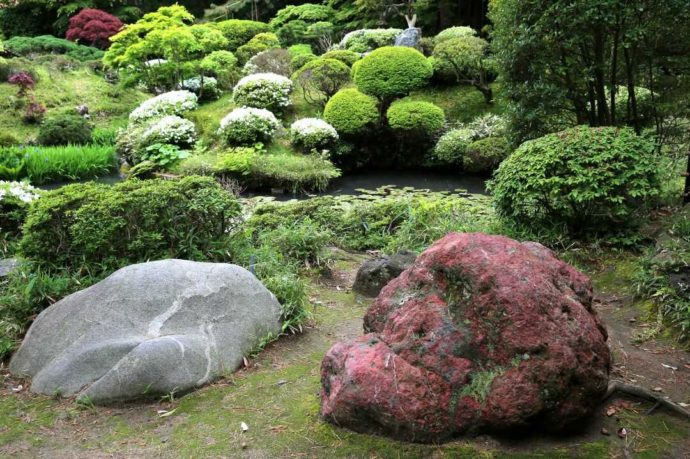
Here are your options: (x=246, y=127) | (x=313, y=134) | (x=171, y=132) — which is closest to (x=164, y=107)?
(x=171, y=132)

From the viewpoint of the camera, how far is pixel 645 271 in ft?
16.1

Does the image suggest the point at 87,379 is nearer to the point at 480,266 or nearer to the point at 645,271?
the point at 480,266

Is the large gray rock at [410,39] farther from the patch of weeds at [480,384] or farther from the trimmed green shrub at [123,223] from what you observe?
the patch of weeds at [480,384]

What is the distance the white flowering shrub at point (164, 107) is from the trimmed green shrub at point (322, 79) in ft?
10.5

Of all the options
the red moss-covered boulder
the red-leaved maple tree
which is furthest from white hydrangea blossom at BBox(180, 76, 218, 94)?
the red moss-covered boulder

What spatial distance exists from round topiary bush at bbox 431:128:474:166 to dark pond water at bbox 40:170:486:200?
1.12 feet

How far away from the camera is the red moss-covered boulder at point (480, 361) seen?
2.76 meters

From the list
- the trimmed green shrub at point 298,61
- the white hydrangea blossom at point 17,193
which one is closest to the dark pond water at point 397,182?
the trimmed green shrub at point 298,61

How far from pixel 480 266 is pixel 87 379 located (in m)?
2.60

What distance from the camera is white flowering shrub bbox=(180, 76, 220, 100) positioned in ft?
57.1

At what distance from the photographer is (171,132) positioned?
13781 millimetres

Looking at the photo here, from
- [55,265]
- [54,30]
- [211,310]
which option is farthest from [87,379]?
[54,30]

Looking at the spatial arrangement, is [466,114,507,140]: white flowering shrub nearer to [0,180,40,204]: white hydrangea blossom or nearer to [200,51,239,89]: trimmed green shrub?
[200,51,239,89]: trimmed green shrub

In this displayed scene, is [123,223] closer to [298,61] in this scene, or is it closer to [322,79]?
[322,79]
